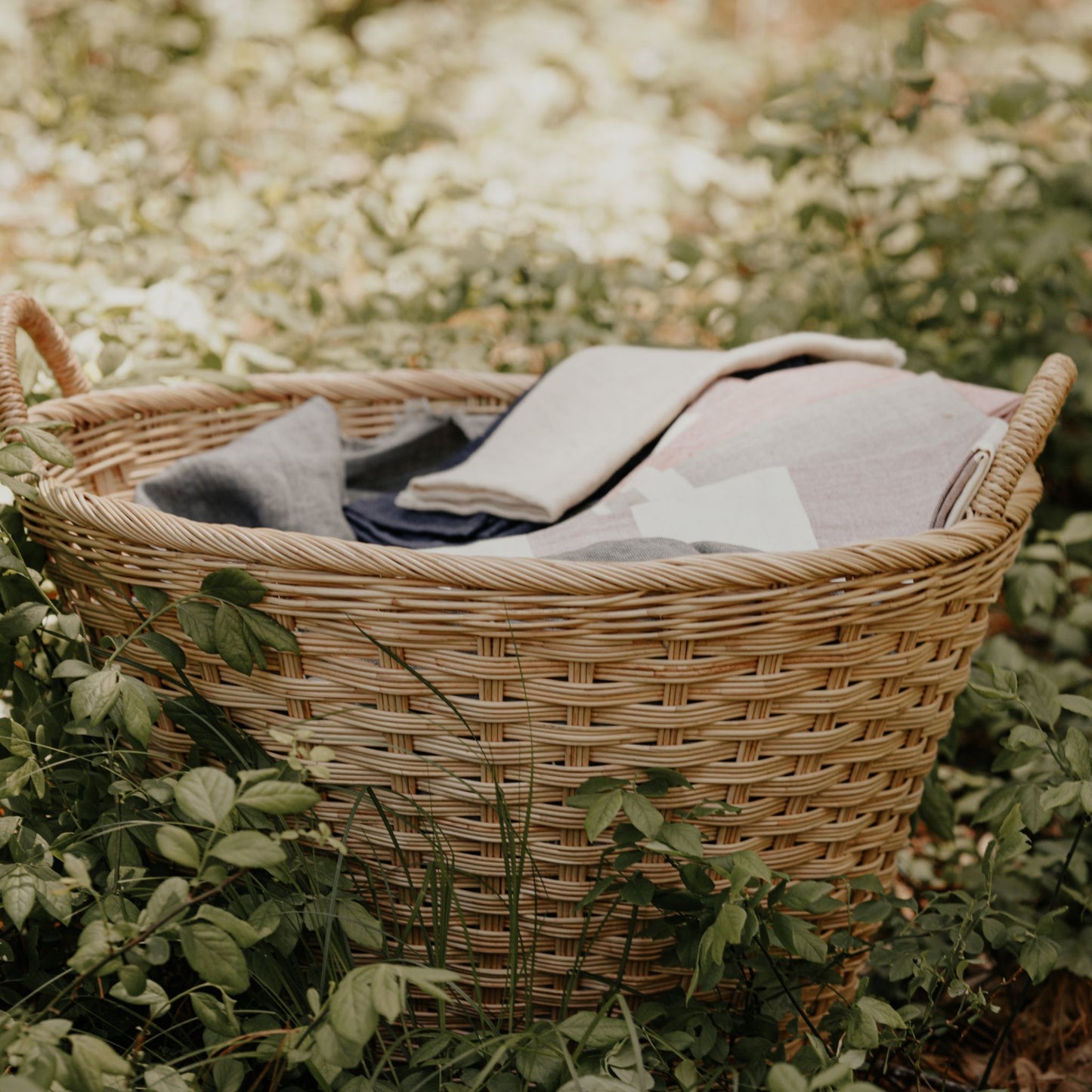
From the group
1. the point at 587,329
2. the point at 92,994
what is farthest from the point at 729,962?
the point at 587,329

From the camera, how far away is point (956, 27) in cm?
426

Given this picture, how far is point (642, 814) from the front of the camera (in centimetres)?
79

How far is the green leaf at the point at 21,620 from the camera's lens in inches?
34.8

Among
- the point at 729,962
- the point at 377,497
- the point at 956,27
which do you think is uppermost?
the point at 956,27

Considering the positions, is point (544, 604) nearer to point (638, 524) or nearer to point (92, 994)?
point (638, 524)

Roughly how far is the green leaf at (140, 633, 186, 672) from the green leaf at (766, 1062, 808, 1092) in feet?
1.87

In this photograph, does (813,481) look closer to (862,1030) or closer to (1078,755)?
(1078,755)

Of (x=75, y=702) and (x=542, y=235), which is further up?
(x=542, y=235)

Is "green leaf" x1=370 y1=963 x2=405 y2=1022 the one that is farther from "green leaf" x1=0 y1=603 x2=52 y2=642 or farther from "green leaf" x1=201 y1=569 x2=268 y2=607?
"green leaf" x1=0 y1=603 x2=52 y2=642

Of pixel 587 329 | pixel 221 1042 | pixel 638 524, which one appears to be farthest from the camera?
pixel 587 329

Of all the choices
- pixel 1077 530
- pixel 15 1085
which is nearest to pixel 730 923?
pixel 15 1085

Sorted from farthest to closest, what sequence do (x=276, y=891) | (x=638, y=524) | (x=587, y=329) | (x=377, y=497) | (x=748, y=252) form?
(x=748, y=252) → (x=587, y=329) → (x=377, y=497) → (x=638, y=524) → (x=276, y=891)

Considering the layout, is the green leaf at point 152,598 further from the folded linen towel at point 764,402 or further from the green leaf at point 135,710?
the folded linen towel at point 764,402

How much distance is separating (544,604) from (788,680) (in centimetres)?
23
